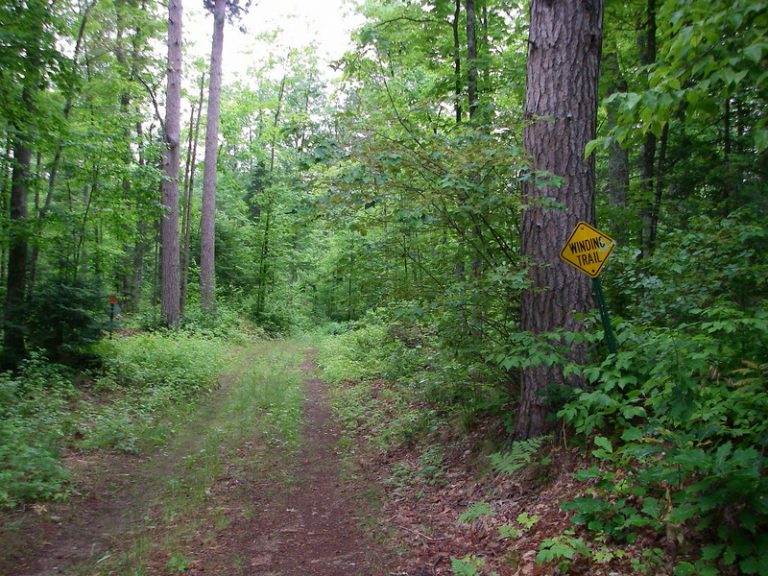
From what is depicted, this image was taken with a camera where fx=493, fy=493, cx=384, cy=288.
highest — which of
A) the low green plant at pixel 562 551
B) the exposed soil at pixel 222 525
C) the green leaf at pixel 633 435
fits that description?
the green leaf at pixel 633 435

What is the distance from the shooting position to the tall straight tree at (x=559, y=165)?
17.0 ft

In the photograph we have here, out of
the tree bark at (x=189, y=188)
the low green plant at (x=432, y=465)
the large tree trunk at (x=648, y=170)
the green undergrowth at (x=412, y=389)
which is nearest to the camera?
the low green plant at (x=432, y=465)

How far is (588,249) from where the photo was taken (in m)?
4.41

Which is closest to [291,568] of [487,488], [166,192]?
[487,488]

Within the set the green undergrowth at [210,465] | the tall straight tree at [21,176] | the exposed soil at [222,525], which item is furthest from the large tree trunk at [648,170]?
the tall straight tree at [21,176]

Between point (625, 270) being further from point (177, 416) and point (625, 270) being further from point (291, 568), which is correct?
point (177, 416)

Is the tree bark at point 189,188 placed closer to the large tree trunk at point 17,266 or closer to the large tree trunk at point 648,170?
the large tree trunk at point 17,266

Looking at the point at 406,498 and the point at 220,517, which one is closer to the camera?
the point at 220,517

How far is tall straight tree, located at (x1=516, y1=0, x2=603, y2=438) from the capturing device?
5176 mm

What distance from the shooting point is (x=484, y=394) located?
6.57 meters

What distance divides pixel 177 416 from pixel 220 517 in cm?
411

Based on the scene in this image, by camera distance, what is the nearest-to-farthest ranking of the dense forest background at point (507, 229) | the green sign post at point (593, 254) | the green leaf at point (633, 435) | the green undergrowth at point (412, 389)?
the dense forest background at point (507, 229) → the green leaf at point (633, 435) → the green sign post at point (593, 254) → the green undergrowth at point (412, 389)

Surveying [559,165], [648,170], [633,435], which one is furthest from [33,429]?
[648,170]

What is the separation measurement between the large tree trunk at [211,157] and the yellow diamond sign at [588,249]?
693 inches
